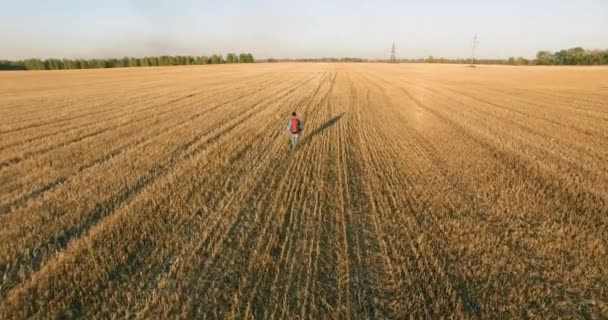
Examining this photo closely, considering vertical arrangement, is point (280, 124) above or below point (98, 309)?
above

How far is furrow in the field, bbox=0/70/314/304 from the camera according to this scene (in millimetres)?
4621

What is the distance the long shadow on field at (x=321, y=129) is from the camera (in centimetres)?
1132

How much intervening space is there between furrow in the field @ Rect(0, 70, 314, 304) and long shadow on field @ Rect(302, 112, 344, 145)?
408 centimetres

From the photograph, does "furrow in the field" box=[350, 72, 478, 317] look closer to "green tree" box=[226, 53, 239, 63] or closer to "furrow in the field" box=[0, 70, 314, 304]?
"furrow in the field" box=[0, 70, 314, 304]

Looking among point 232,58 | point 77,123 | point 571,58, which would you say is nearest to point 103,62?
point 232,58

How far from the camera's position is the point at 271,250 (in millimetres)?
4699

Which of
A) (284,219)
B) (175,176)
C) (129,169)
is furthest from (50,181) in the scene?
(284,219)

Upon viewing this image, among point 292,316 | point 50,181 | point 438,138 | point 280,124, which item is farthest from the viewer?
point 280,124

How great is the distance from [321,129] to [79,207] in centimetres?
901

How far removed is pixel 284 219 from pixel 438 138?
28.2 ft

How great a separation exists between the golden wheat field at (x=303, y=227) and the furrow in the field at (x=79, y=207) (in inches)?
1.4

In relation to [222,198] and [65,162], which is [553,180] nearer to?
[222,198]

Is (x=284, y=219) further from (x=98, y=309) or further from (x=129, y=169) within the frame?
(x=129, y=169)

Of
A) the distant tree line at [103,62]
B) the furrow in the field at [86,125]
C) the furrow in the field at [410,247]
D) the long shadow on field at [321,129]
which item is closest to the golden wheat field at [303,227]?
the furrow in the field at [410,247]
